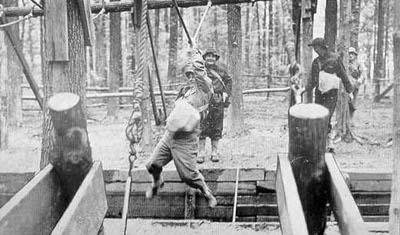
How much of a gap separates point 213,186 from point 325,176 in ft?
14.0

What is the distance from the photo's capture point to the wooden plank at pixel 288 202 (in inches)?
96.9

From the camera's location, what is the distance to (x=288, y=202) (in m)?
2.67

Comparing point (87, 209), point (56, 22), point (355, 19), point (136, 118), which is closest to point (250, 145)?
point (136, 118)

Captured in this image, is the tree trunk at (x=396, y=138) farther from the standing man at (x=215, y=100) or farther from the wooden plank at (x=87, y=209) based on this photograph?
the standing man at (x=215, y=100)

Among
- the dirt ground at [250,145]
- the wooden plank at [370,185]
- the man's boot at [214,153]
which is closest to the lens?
the wooden plank at [370,185]

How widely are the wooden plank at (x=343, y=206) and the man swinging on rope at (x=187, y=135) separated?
10.9ft

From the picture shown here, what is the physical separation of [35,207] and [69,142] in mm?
439

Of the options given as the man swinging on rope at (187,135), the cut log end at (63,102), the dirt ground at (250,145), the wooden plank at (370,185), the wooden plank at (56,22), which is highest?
the wooden plank at (56,22)

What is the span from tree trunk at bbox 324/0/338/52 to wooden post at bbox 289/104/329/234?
28.0 ft

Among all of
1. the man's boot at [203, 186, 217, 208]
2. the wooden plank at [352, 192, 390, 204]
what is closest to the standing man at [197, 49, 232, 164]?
the man's boot at [203, 186, 217, 208]

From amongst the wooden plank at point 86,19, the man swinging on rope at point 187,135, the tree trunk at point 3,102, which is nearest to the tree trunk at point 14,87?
the tree trunk at point 3,102

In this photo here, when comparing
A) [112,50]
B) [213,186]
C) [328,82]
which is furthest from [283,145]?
[112,50]

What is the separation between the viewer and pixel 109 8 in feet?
27.1

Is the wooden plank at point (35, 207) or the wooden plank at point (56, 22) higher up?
the wooden plank at point (56, 22)
